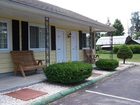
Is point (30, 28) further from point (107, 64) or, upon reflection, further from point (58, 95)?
point (58, 95)

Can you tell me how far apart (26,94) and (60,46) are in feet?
28.9

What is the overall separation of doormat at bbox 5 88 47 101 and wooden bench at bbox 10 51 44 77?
279 cm

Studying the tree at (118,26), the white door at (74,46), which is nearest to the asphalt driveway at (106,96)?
the white door at (74,46)

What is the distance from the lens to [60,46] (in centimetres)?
1694

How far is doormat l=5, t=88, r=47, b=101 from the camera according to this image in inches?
311

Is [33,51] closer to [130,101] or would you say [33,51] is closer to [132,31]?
[130,101]

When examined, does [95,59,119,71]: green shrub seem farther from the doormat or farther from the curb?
the doormat

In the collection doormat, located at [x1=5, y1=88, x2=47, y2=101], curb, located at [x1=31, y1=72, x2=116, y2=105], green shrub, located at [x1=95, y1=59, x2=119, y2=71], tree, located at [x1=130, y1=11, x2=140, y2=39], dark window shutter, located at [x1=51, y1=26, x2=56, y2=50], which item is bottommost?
curb, located at [x1=31, y1=72, x2=116, y2=105]

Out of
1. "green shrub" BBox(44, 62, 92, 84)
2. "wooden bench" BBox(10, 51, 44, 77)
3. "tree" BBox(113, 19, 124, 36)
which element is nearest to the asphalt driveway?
"green shrub" BBox(44, 62, 92, 84)

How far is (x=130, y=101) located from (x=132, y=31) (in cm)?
11914

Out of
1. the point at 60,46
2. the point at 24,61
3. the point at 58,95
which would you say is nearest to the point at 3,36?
the point at 24,61

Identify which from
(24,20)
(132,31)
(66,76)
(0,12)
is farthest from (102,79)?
(132,31)

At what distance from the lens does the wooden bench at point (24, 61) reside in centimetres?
1188

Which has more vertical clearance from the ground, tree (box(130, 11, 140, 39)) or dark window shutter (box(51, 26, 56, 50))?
tree (box(130, 11, 140, 39))
